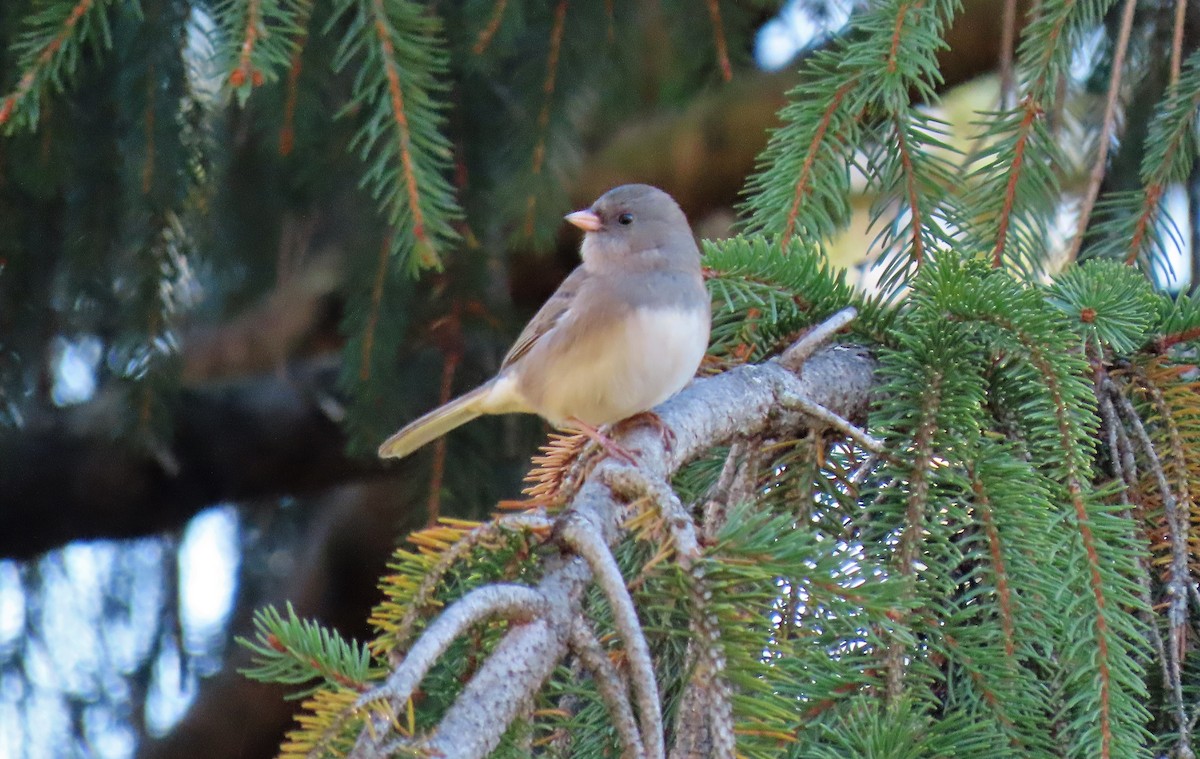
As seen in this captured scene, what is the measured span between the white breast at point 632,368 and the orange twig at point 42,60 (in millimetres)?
979

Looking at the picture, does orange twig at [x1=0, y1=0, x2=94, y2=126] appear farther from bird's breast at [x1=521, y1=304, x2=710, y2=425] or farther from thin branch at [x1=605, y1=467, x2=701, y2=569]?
thin branch at [x1=605, y1=467, x2=701, y2=569]

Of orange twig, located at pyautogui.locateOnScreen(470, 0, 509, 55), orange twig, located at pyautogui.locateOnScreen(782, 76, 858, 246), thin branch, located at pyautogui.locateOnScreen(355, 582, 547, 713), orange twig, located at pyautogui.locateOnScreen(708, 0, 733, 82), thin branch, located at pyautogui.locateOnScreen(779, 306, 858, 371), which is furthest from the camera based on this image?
orange twig, located at pyautogui.locateOnScreen(708, 0, 733, 82)

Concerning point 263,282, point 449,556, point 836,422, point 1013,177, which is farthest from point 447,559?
point 263,282

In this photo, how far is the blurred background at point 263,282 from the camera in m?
2.55

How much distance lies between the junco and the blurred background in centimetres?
15

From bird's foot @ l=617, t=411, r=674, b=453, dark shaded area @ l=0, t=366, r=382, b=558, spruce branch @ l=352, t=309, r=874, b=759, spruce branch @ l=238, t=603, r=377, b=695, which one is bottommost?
dark shaded area @ l=0, t=366, r=382, b=558

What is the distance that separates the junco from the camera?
6.75ft

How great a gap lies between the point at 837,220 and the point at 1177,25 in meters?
0.67

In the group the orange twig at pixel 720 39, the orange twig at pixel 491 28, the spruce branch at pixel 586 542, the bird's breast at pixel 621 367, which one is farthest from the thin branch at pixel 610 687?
the orange twig at pixel 720 39

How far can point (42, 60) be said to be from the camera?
188 cm

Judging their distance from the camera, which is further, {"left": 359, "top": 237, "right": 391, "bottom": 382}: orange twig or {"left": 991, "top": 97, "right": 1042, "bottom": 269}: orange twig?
{"left": 359, "top": 237, "right": 391, "bottom": 382}: orange twig

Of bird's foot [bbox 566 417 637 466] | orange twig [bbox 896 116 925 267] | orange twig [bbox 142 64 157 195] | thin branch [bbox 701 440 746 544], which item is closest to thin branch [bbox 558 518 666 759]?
bird's foot [bbox 566 417 637 466]

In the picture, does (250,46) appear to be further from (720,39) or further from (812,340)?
(720,39)

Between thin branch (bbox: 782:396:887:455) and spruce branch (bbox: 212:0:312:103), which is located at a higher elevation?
spruce branch (bbox: 212:0:312:103)
